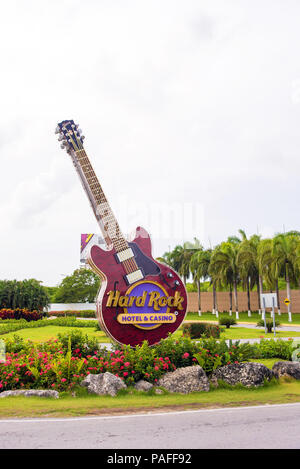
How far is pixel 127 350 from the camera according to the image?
10.6m

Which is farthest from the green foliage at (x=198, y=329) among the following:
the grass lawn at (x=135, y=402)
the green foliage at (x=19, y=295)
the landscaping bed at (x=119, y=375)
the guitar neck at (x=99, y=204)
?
the green foliage at (x=19, y=295)

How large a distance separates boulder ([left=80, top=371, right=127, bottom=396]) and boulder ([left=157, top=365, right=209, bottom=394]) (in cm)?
93

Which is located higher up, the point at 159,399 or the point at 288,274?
the point at 288,274

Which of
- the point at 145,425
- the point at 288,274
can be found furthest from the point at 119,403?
the point at 288,274

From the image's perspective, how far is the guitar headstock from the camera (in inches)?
549

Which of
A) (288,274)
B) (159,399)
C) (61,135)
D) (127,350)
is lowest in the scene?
(159,399)

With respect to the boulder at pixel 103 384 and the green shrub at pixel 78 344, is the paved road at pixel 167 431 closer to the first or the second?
the boulder at pixel 103 384

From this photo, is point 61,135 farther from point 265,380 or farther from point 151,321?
point 265,380

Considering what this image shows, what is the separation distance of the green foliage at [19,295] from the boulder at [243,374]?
37776 mm

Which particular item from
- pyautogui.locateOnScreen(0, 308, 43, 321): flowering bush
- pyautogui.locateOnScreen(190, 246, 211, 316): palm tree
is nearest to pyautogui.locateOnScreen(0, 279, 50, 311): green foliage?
pyautogui.locateOnScreen(0, 308, 43, 321): flowering bush

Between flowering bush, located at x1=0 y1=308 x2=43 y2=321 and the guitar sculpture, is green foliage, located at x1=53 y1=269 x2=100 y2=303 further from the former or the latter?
the guitar sculpture

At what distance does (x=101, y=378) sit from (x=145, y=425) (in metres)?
2.68

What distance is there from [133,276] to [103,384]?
15.7 ft
